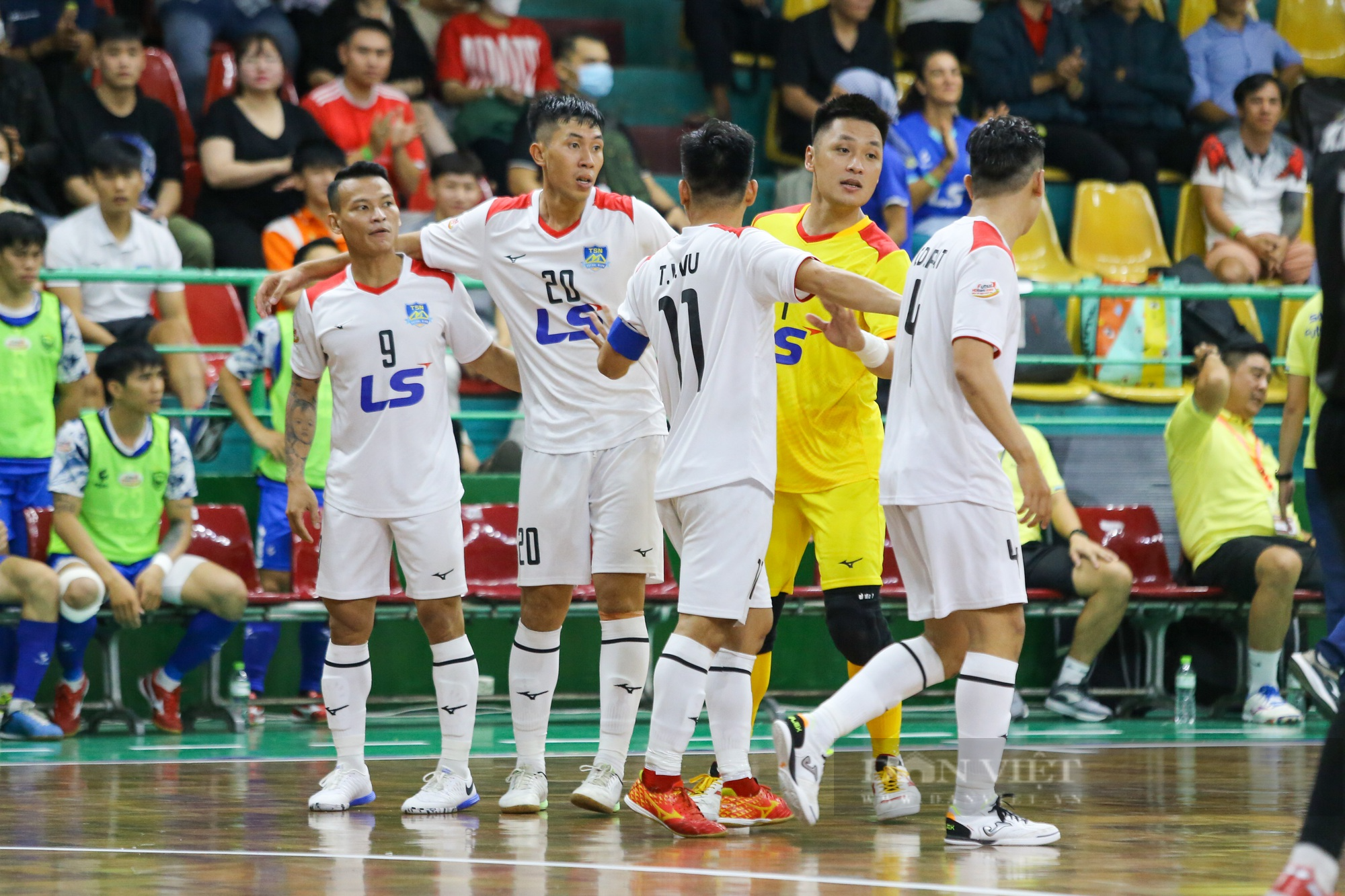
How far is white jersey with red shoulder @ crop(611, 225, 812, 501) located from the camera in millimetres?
5328

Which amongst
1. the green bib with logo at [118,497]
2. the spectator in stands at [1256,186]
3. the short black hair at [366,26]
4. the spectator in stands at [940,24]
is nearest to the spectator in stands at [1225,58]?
the spectator in stands at [1256,186]

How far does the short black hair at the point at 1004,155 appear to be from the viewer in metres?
5.19

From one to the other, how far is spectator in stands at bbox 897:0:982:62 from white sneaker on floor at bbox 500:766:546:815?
916 cm

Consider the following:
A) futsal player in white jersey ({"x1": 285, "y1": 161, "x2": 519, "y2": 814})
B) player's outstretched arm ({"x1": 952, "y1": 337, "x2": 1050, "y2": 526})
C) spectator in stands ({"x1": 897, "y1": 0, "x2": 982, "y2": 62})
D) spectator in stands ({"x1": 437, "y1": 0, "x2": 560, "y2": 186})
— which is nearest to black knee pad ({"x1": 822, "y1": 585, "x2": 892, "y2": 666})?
player's outstretched arm ({"x1": 952, "y1": 337, "x2": 1050, "y2": 526})

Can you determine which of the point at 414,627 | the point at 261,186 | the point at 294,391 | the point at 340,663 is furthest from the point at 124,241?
the point at 340,663

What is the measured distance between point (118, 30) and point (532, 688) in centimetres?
668

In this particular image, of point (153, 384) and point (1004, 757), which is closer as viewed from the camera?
point (1004, 757)

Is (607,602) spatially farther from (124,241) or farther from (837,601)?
(124,241)

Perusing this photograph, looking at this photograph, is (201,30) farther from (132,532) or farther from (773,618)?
(773,618)

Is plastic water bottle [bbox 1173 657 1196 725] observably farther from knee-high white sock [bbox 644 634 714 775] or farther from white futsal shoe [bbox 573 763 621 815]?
knee-high white sock [bbox 644 634 714 775]

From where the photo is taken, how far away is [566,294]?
19.8ft

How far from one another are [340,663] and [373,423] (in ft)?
2.90

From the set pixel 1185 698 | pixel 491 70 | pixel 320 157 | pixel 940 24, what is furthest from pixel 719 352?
pixel 940 24

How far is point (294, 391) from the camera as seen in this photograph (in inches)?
251
